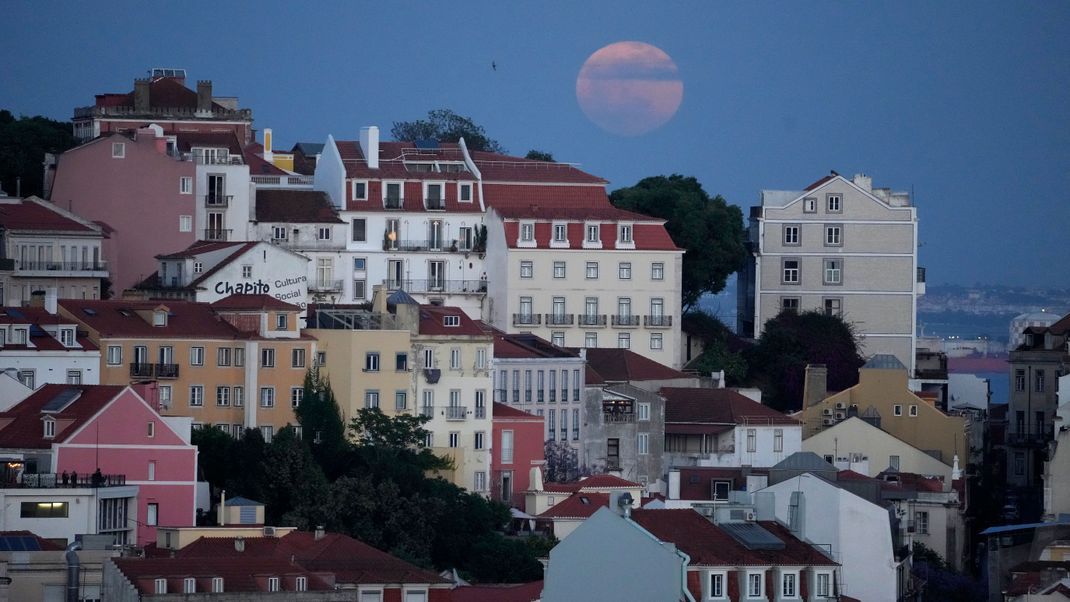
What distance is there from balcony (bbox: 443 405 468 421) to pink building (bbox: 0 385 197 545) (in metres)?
12.5

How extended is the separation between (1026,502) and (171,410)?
1255 inches

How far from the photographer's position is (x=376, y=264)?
108 m

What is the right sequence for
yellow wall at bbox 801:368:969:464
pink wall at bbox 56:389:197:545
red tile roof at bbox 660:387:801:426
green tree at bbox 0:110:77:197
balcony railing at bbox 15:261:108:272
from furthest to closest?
green tree at bbox 0:110:77:197, yellow wall at bbox 801:368:969:464, balcony railing at bbox 15:261:108:272, red tile roof at bbox 660:387:801:426, pink wall at bbox 56:389:197:545

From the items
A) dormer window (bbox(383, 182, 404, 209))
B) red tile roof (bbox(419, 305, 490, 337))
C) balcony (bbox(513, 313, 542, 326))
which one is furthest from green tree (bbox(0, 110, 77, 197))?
red tile roof (bbox(419, 305, 490, 337))

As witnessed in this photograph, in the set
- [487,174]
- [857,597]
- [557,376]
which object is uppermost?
[487,174]

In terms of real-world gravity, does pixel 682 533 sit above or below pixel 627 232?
below

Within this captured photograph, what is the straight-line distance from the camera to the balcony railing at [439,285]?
355 feet

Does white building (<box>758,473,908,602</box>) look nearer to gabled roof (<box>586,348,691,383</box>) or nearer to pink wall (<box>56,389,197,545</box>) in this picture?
pink wall (<box>56,389,197,545</box>)

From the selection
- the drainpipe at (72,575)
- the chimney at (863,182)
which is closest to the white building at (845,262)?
the chimney at (863,182)

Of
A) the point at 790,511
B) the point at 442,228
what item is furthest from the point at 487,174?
the point at 790,511

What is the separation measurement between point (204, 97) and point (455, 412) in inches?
1315

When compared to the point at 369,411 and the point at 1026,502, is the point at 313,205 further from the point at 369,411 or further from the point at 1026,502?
the point at 1026,502

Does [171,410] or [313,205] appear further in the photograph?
[313,205]

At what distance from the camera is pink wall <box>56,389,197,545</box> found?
Answer: 80188 millimetres
